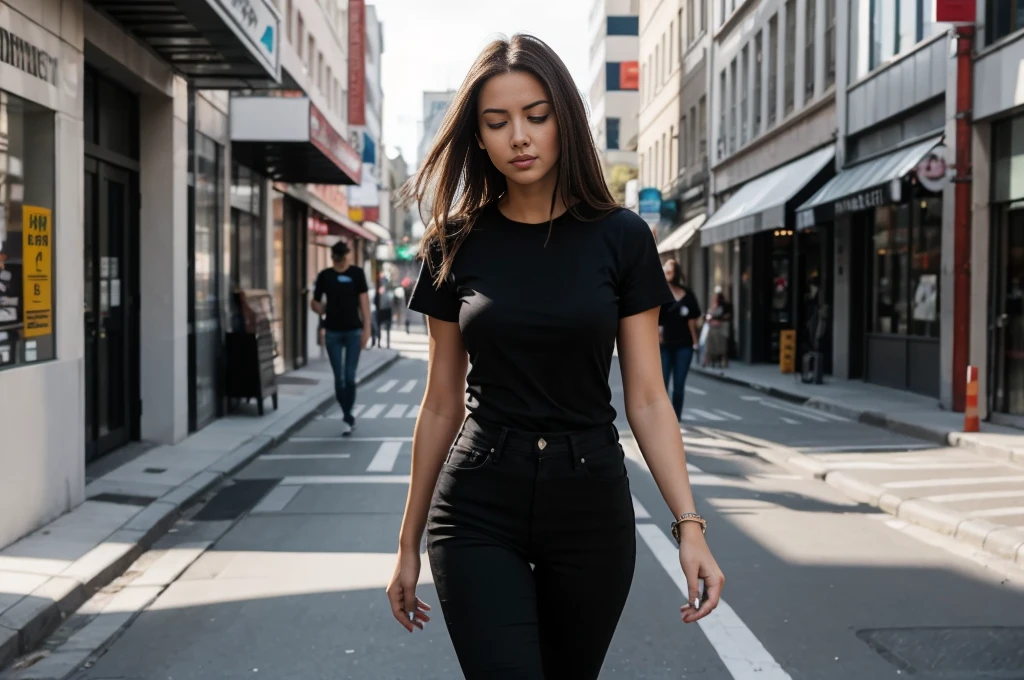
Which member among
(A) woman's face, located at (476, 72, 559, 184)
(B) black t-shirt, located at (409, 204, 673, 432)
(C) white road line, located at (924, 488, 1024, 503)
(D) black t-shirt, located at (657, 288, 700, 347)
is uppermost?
(A) woman's face, located at (476, 72, 559, 184)

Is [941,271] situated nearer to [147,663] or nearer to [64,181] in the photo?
[64,181]

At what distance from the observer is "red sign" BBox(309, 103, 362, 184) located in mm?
16138

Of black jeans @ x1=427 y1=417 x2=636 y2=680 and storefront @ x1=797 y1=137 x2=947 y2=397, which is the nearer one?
black jeans @ x1=427 y1=417 x2=636 y2=680

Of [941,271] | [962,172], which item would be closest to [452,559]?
[962,172]

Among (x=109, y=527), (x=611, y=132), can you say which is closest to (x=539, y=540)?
(x=109, y=527)

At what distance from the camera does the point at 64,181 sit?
8.00 meters

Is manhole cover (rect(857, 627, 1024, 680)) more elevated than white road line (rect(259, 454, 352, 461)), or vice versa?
manhole cover (rect(857, 627, 1024, 680))

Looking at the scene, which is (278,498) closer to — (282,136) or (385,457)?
(385,457)

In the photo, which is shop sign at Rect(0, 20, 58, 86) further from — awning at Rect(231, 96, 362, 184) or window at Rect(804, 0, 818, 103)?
window at Rect(804, 0, 818, 103)

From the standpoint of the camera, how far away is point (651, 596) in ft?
20.4

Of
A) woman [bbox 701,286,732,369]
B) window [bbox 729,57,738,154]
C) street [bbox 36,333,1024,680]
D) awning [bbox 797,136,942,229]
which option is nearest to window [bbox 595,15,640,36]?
window [bbox 729,57,738,154]

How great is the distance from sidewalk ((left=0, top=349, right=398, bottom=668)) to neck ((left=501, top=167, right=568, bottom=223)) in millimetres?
3375

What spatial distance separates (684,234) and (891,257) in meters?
18.0

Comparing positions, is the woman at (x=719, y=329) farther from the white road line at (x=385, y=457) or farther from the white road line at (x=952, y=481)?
the white road line at (x=952, y=481)
